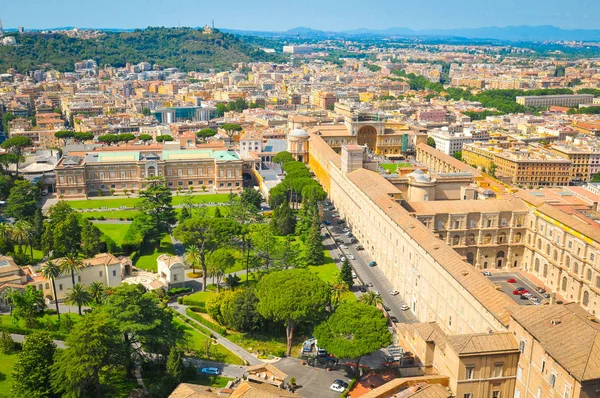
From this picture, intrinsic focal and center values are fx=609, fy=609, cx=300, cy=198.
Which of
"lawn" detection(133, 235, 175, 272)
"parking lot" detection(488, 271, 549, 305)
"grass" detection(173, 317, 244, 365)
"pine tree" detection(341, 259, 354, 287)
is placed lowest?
"parking lot" detection(488, 271, 549, 305)

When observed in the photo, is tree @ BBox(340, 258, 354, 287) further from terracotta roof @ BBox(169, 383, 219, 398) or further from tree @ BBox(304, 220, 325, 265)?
terracotta roof @ BBox(169, 383, 219, 398)

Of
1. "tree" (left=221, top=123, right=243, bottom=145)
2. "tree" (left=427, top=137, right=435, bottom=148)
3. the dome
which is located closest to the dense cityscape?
the dome

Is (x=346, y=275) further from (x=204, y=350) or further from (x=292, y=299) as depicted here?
(x=204, y=350)

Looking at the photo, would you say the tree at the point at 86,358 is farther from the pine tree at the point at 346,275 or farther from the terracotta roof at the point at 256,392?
the pine tree at the point at 346,275

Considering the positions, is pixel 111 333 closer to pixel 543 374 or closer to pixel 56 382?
pixel 56 382

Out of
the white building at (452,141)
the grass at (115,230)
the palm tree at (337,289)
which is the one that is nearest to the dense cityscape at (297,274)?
the palm tree at (337,289)

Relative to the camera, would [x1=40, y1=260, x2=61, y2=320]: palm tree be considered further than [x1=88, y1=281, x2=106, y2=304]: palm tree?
No

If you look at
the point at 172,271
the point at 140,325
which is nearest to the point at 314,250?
the point at 172,271
